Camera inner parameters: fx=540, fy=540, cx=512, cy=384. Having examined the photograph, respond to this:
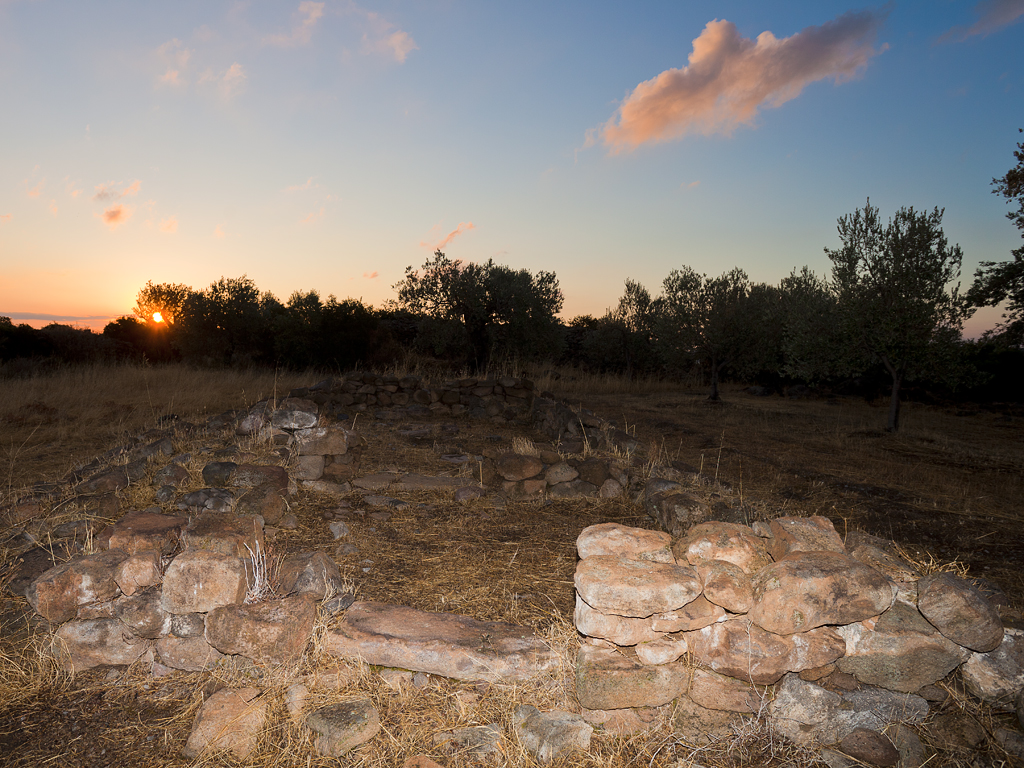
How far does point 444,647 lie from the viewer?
3.02 m

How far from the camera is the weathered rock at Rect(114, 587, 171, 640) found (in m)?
3.14

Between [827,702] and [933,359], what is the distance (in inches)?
505

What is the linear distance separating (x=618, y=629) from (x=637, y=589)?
0.82 ft

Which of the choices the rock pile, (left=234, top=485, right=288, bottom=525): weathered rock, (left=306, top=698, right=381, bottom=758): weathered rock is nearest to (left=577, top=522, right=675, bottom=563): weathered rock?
the rock pile

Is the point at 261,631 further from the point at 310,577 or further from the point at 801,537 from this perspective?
the point at 801,537

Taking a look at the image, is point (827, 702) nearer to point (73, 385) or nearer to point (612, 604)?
point (612, 604)

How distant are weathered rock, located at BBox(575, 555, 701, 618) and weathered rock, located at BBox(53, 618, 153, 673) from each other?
8.74 feet

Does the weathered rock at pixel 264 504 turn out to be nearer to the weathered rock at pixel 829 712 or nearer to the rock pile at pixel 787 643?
the rock pile at pixel 787 643

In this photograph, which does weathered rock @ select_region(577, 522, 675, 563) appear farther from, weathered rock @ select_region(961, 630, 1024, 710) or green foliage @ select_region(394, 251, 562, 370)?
green foliage @ select_region(394, 251, 562, 370)

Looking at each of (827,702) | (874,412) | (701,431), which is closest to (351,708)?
(827,702)

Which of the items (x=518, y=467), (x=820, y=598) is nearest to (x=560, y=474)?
(x=518, y=467)

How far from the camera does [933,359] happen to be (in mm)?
12438

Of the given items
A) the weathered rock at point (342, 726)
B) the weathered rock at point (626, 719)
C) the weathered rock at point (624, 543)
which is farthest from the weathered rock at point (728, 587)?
the weathered rock at point (342, 726)

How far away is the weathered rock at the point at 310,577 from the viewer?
3369 mm
